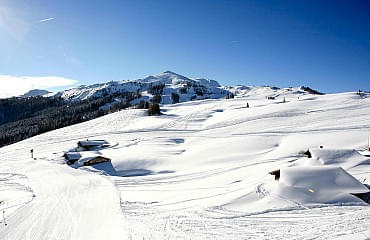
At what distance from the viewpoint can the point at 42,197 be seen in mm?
23641

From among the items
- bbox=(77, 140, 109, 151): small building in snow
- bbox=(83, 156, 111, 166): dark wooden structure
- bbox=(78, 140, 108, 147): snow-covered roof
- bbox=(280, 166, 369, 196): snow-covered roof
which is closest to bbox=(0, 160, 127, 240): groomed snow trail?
bbox=(83, 156, 111, 166): dark wooden structure

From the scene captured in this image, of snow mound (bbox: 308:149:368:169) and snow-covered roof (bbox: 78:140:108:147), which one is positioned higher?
snow mound (bbox: 308:149:368:169)

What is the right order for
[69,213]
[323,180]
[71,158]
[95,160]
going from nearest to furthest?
[323,180] < [69,213] < [95,160] < [71,158]

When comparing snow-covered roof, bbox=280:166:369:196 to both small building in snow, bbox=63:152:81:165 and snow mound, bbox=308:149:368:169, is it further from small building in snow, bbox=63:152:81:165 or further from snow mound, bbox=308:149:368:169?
small building in snow, bbox=63:152:81:165

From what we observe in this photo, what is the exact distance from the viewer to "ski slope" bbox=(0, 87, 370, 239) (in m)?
14.0

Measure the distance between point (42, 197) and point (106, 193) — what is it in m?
6.09

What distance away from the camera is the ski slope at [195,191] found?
14.0 meters

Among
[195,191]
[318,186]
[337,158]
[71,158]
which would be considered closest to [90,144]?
[71,158]

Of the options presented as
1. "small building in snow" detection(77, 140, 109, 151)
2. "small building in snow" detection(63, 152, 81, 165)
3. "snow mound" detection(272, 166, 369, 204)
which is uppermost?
"snow mound" detection(272, 166, 369, 204)

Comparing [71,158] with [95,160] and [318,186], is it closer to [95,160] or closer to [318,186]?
[95,160]

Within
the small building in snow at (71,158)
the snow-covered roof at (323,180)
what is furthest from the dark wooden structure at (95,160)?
the snow-covered roof at (323,180)

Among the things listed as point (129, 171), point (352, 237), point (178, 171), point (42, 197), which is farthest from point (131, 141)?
point (352, 237)

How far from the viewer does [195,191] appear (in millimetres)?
21672

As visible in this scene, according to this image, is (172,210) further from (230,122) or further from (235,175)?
(230,122)
